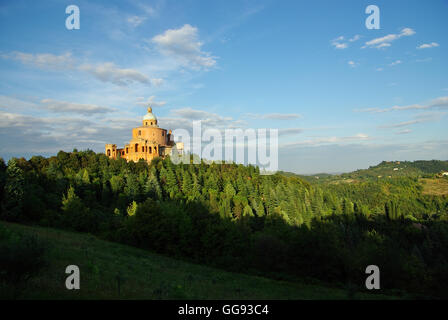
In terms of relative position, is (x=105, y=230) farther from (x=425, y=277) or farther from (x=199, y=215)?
(x=425, y=277)

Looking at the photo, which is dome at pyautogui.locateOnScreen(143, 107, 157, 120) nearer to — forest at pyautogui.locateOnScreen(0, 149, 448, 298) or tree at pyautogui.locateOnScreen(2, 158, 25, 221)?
forest at pyautogui.locateOnScreen(0, 149, 448, 298)

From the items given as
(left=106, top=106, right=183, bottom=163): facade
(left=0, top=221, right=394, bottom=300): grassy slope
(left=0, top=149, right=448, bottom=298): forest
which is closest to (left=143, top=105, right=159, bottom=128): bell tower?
(left=106, top=106, right=183, bottom=163): facade

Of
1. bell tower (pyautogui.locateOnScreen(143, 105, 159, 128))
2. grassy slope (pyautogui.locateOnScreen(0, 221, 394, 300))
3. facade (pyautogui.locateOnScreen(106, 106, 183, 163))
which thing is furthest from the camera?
bell tower (pyautogui.locateOnScreen(143, 105, 159, 128))

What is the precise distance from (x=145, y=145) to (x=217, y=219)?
34.7 metres

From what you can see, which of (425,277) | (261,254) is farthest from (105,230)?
(425,277)

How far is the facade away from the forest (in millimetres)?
4538

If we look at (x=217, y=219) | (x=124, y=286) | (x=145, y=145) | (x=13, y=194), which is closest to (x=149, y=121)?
(x=145, y=145)

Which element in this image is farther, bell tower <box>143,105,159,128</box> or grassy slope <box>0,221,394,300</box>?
bell tower <box>143,105,159,128</box>

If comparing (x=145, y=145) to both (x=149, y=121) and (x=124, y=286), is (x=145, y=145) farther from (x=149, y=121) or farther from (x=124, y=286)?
(x=124, y=286)

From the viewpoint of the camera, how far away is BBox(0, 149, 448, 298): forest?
29422 millimetres

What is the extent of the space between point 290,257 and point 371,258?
9116 mm

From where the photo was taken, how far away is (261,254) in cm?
2988

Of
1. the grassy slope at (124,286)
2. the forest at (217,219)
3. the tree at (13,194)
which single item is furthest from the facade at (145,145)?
the grassy slope at (124,286)

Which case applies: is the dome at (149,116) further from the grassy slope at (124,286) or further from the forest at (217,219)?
the grassy slope at (124,286)
